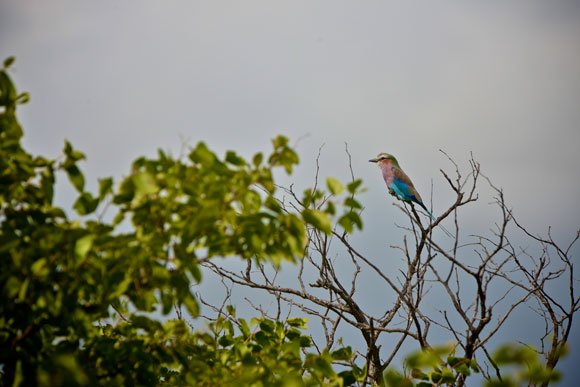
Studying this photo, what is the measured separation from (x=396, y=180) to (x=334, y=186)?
225 inches

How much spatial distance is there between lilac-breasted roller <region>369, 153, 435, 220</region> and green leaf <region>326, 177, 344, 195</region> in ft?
16.1

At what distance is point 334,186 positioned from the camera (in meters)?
1.88

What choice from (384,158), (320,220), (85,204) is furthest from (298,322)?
(384,158)

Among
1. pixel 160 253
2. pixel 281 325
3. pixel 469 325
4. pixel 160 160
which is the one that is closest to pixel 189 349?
pixel 281 325

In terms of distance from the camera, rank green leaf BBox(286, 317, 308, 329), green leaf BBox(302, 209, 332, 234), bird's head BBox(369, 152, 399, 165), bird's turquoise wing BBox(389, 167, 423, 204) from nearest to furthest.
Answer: green leaf BBox(302, 209, 332, 234) < green leaf BBox(286, 317, 308, 329) < bird's turquoise wing BBox(389, 167, 423, 204) < bird's head BBox(369, 152, 399, 165)

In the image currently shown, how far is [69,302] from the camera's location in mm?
1968

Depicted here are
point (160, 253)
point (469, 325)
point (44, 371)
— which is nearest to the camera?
point (44, 371)

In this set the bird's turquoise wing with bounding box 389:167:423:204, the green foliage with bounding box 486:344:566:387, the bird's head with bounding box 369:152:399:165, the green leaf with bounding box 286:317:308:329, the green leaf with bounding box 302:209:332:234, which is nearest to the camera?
the green foliage with bounding box 486:344:566:387

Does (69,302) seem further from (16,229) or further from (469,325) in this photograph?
Answer: (469,325)

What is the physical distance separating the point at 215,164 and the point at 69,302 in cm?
77

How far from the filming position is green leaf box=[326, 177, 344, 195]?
188 cm

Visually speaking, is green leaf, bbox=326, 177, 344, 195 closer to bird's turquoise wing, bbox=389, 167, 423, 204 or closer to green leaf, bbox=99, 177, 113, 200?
green leaf, bbox=99, 177, 113, 200

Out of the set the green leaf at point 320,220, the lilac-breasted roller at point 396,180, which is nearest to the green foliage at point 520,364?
the green leaf at point 320,220

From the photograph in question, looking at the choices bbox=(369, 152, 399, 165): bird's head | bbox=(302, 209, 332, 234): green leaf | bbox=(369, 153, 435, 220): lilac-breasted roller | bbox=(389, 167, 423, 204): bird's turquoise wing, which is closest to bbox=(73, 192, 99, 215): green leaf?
bbox=(302, 209, 332, 234): green leaf
